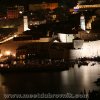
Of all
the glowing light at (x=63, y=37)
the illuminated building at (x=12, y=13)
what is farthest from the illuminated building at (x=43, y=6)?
the glowing light at (x=63, y=37)

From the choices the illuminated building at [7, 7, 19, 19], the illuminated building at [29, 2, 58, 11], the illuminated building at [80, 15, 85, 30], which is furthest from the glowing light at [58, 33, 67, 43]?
the illuminated building at [29, 2, 58, 11]

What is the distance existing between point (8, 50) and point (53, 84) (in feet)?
15.5

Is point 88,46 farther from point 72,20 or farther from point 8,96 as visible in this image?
point 8,96

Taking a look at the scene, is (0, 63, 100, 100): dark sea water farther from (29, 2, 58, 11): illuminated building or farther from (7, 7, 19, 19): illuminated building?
(29, 2, 58, 11): illuminated building

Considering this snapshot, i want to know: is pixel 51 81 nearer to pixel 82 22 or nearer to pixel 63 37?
pixel 63 37

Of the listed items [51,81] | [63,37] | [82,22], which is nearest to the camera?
[51,81]

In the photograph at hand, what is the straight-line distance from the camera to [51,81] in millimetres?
17188

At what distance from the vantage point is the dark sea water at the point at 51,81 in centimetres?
1591

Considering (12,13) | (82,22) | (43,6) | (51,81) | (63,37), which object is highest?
(43,6)

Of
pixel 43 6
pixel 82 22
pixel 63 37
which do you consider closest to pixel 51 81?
pixel 63 37

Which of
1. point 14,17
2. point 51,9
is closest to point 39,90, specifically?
point 14,17

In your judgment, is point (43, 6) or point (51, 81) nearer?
point (51, 81)

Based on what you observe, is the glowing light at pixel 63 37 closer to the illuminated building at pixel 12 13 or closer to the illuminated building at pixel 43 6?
the illuminated building at pixel 12 13

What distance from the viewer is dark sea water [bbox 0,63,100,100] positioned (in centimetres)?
1591
